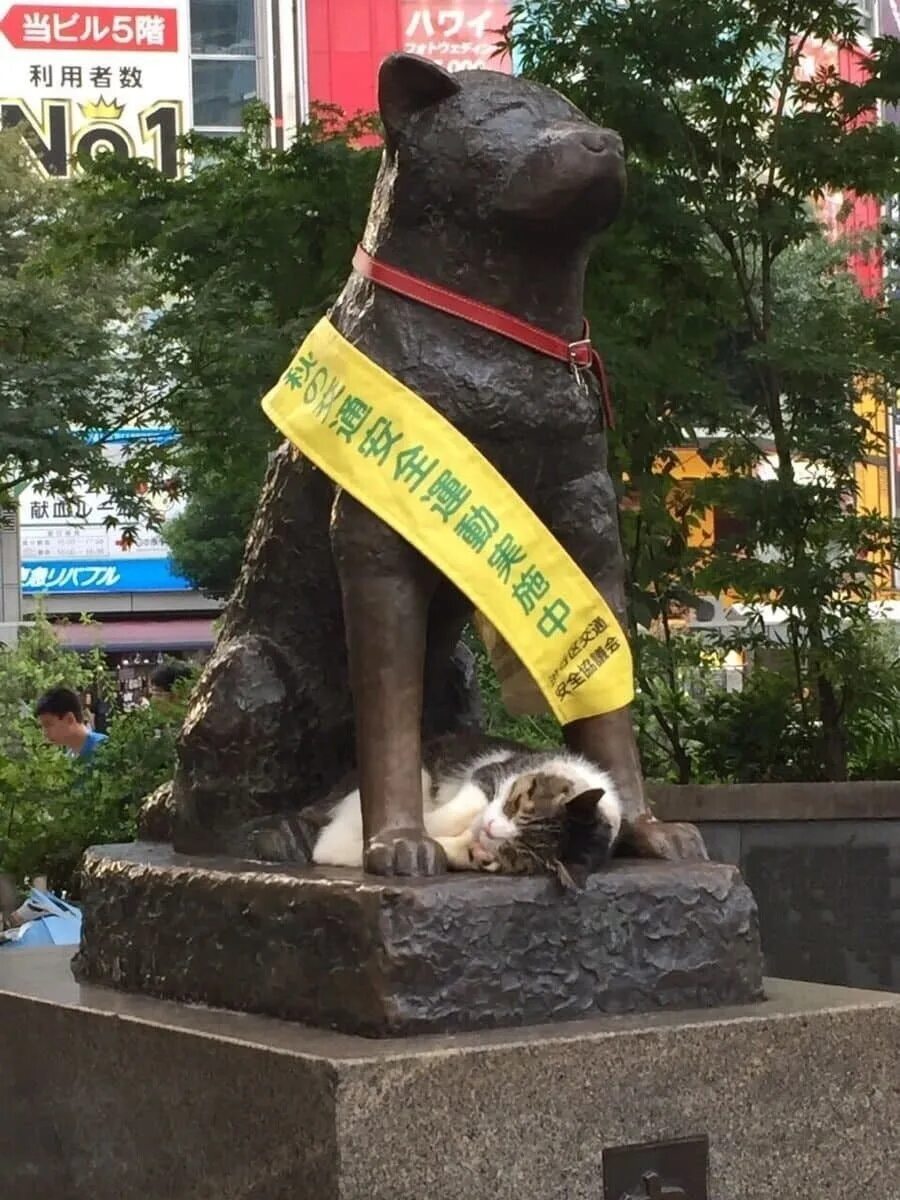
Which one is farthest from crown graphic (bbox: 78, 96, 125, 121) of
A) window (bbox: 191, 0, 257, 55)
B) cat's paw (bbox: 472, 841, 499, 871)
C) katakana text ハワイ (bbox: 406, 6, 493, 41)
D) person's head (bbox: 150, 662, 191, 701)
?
cat's paw (bbox: 472, 841, 499, 871)

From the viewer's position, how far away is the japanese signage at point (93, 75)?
25734mm

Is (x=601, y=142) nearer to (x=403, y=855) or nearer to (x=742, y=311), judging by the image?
(x=403, y=855)

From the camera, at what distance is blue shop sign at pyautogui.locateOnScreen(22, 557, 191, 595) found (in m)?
29.0

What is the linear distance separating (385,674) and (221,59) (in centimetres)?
2697

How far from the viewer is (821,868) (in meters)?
6.72

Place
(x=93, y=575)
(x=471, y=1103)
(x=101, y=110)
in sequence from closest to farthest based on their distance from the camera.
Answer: (x=471, y=1103) < (x=101, y=110) < (x=93, y=575)

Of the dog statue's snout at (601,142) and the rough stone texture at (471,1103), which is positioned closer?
the rough stone texture at (471,1103)

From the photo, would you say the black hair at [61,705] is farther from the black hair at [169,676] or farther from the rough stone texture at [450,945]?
the rough stone texture at [450,945]

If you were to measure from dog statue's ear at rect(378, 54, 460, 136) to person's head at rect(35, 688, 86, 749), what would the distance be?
22.3 feet


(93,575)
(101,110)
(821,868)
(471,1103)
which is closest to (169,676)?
(821,868)

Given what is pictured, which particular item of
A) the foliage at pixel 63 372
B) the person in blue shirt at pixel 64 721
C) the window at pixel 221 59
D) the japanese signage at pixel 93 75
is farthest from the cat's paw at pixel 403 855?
the window at pixel 221 59

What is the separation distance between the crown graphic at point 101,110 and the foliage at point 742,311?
19348 mm

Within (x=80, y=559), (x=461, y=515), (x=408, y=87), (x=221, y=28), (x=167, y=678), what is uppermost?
(x=221, y=28)

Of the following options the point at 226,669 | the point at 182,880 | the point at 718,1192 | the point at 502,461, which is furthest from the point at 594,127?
the point at 718,1192
